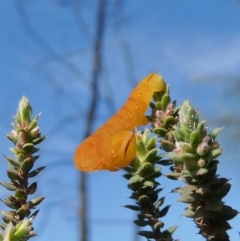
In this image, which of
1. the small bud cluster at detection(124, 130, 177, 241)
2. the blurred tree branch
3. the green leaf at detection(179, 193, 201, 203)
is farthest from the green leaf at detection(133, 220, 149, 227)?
the blurred tree branch

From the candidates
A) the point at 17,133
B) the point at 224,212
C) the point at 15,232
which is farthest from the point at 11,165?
the point at 224,212

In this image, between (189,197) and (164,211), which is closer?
(189,197)

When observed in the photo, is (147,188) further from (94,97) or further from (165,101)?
(94,97)

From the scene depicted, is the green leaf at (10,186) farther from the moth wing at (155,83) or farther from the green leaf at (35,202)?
the moth wing at (155,83)

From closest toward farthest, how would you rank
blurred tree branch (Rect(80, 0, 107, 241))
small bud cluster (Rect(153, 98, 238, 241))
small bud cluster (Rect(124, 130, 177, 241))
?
1. small bud cluster (Rect(153, 98, 238, 241))
2. small bud cluster (Rect(124, 130, 177, 241))
3. blurred tree branch (Rect(80, 0, 107, 241))

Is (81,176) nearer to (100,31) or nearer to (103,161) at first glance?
(100,31)

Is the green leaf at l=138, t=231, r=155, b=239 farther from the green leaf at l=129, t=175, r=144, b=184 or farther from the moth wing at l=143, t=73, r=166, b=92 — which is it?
the moth wing at l=143, t=73, r=166, b=92

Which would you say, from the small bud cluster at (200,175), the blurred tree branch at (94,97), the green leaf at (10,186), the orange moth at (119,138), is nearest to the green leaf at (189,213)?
the small bud cluster at (200,175)

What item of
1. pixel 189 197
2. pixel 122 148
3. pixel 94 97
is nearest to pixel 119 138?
pixel 122 148

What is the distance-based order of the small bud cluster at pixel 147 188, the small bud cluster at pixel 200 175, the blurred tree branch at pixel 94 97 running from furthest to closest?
the blurred tree branch at pixel 94 97 → the small bud cluster at pixel 147 188 → the small bud cluster at pixel 200 175
